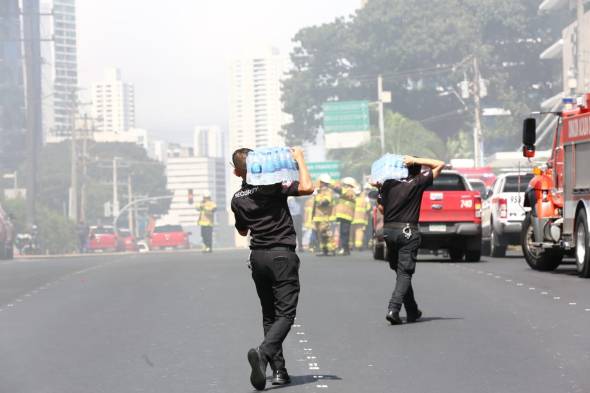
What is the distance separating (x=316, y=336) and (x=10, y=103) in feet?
420

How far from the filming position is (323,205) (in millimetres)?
34469

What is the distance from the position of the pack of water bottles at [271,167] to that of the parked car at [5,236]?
32.1 m

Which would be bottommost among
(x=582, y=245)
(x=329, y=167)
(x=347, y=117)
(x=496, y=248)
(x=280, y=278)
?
(x=496, y=248)

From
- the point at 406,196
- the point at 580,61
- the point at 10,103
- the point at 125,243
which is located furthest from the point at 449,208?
the point at 10,103

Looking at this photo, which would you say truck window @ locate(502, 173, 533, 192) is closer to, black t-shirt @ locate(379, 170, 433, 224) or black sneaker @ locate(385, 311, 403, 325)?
black t-shirt @ locate(379, 170, 433, 224)

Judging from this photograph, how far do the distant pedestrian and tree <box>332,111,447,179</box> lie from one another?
76.8 m

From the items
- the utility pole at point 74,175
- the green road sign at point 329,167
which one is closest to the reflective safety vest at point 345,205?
the utility pole at point 74,175

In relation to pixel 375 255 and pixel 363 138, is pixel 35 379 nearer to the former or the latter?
pixel 375 255

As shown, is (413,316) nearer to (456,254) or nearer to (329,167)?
(456,254)

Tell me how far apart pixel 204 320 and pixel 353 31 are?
304ft

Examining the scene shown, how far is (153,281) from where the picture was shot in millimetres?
23047

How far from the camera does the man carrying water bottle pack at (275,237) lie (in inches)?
395

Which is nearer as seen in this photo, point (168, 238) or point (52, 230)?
point (168, 238)

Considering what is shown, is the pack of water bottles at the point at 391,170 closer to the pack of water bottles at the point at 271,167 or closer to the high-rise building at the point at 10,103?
the pack of water bottles at the point at 271,167
